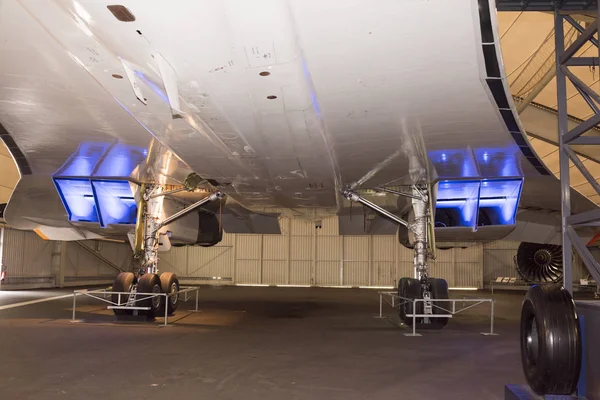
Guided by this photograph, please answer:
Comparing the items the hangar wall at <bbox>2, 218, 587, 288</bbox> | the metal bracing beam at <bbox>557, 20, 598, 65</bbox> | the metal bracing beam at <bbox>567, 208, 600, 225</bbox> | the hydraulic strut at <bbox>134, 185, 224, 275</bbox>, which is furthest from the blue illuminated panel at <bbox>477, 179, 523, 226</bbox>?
the hangar wall at <bbox>2, 218, 587, 288</bbox>

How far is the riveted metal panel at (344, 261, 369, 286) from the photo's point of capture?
33156 mm

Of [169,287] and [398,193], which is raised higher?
[398,193]

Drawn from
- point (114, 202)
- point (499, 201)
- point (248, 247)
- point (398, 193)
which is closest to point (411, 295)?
point (398, 193)

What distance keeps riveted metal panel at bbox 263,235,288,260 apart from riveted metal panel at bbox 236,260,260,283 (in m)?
0.86

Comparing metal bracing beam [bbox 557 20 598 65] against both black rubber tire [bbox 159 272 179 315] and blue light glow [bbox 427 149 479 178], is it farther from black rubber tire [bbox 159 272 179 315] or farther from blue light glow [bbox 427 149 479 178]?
black rubber tire [bbox 159 272 179 315]

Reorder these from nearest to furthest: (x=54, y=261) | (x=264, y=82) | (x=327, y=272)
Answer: (x=264, y=82)
(x=54, y=261)
(x=327, y=272)

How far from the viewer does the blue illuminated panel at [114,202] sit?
11.6m

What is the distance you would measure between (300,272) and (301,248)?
5.17 ft

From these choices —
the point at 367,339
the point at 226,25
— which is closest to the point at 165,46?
the point at 226,25

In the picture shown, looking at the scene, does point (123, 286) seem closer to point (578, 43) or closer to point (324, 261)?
point (578, 43)

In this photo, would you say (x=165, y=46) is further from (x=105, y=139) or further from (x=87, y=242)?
(x=87, y=242)

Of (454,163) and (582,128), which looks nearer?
(582,128)

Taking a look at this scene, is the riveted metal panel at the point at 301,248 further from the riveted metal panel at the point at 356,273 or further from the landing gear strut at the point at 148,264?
the landing gear strut at the point at 148,264

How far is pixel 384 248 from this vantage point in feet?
110
